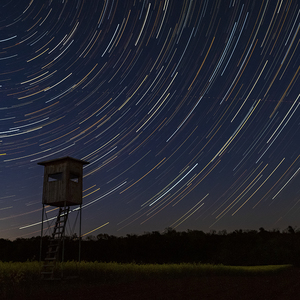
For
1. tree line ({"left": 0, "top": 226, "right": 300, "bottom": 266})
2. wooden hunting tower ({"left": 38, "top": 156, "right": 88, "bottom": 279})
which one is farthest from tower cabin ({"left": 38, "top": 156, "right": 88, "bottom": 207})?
tree line ({"left": 0, "top": 226, "right": 300, "bottom": 266})

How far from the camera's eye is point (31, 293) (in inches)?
541

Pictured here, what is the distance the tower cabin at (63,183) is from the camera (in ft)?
56.2

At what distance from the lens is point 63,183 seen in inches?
677

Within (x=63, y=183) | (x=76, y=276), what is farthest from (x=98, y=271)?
(x=63, y=183)

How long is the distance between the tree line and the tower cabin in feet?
104

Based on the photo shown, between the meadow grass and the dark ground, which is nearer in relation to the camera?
the dark ground

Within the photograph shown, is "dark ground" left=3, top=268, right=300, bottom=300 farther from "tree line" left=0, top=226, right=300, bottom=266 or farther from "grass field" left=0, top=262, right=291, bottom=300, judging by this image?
"tree line" left=0, top=226, right=300, bottom=266

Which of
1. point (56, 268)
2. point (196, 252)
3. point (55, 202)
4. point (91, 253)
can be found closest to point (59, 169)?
point (55, 202)

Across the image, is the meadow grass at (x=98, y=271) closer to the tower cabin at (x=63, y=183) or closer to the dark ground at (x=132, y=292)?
the dark ground at (x=132, y=292)

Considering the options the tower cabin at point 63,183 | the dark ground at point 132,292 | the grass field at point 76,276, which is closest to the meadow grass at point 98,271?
the grass field at point 76,276

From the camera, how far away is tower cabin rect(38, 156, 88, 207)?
17125 mm

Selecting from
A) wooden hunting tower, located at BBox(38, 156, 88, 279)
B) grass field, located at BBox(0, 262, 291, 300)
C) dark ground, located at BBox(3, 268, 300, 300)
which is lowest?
dark ground, located at BBox(3, 268, 300, 300)

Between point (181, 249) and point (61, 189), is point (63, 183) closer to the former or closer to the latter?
point (61, 189)

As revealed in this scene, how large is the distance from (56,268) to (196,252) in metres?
38.7
